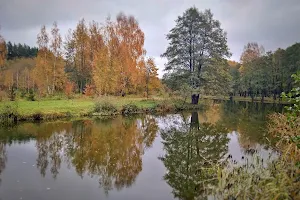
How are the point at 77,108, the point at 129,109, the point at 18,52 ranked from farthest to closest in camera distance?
the point at 18,52 < the point at 129,109 < the point at 77,108

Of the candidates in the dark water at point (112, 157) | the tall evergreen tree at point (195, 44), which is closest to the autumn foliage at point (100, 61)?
the tall evergreen tree at point (195, 44)

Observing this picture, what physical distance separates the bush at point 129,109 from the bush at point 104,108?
1.24 meters

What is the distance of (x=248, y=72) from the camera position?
2125 inches

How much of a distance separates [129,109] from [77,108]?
5.54 metres

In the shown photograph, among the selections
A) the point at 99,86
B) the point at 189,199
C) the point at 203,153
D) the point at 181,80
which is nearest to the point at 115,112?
the point at 99,86

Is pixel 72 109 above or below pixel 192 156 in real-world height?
above

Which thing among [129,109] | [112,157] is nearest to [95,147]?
[112,157]

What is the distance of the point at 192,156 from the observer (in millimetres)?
11164

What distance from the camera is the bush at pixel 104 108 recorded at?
24.7m

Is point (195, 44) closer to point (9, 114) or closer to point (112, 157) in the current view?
point (9, 114)

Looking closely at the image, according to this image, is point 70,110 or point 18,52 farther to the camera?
point 18,52

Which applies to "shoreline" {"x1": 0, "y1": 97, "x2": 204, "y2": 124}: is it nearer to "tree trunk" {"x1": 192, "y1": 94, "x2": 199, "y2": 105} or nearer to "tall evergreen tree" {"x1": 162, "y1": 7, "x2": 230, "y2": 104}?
"tree trunk" {"x1": 192, "y1": 94, "x2": 199, "y2": 105}

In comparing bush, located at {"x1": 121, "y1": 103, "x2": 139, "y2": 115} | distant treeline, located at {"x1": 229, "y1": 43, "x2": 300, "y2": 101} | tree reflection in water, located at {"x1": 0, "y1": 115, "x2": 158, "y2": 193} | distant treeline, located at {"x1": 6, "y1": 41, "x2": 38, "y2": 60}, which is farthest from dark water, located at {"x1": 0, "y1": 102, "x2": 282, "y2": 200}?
distant treeline, located at {"x1": 6, "y1": 41, "x2": 38, "y2": 60}

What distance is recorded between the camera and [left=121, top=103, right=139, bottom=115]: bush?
26.7 m
